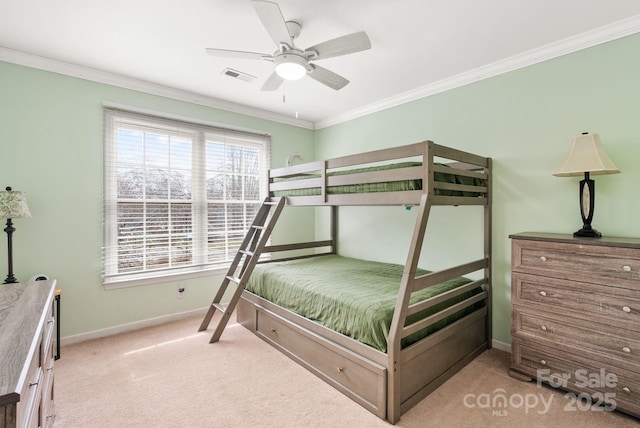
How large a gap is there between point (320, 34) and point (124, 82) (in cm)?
216

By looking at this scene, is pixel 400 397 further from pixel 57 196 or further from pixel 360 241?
pixel 57 196

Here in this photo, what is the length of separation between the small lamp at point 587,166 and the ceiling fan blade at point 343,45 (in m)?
1.65

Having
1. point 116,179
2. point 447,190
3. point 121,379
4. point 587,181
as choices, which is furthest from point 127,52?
point 587,181

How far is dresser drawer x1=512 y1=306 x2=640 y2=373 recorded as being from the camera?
1.84 meters

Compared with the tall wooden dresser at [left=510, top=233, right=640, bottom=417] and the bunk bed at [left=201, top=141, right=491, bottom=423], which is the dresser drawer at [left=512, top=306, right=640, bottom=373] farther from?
the bunk bed at [left=201, top=141, right=491, bottom=423]

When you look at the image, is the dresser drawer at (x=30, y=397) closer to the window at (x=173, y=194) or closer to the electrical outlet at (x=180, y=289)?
the window at (x=173, y=194)

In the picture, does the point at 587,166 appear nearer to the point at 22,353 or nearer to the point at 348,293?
the point at 348,293

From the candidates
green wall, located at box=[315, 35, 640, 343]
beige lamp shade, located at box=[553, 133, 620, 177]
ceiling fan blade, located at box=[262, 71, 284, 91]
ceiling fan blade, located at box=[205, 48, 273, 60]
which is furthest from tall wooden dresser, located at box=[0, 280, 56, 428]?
green wall, located at box=[315, 35, 640, 343]

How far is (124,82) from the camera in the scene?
314 centimetres

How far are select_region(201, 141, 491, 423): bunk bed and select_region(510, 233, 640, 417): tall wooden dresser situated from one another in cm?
41

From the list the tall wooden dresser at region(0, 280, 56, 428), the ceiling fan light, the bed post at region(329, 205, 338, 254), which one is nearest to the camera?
the tall wooden dresser at region(0, 280, 56, 428)

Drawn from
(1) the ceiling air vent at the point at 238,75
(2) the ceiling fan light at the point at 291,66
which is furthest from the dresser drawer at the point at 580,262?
(1) the ceiling air vent at the point at 238,75

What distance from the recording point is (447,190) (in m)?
2.34

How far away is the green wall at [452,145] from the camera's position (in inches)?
89.1
